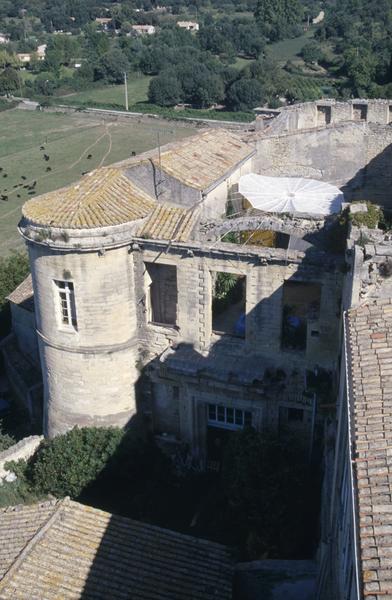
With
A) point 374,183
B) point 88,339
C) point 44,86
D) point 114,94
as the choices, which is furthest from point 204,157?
point 44,86

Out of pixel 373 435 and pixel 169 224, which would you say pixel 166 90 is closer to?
pixel 169 224

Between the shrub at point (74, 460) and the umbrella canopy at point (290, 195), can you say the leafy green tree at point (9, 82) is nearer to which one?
the umbrella canopy at point (290, 195)

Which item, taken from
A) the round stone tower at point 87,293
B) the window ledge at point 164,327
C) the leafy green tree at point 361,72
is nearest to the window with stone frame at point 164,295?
the window ledge at point 164,327

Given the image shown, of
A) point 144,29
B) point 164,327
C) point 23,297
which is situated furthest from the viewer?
point 144,29

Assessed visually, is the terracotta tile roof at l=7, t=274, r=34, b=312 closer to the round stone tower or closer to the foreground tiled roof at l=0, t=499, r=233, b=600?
the round stone tower

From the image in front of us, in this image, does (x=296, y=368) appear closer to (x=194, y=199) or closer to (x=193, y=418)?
(x=193, y=418)
